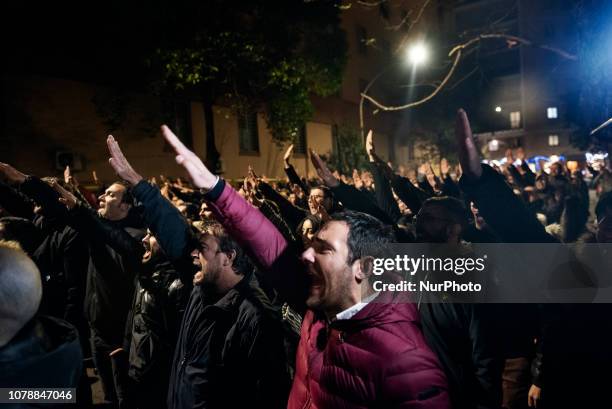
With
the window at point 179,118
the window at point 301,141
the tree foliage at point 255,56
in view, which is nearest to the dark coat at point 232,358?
the tree foliage at point 255,56

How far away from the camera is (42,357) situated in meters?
1.85

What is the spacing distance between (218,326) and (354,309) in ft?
3.97

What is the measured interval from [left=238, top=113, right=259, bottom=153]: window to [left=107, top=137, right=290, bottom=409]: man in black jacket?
17.8m

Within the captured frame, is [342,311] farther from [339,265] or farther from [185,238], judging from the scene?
[185,238]

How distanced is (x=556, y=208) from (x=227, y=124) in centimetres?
1343

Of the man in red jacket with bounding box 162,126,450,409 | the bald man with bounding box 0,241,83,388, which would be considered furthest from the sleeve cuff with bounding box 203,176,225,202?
the bald man with bounding box 0,241,83,388

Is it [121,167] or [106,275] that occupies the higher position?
[121,167]

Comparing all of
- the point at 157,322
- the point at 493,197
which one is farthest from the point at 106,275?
the point at 493,197

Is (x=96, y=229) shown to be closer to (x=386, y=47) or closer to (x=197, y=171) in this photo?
(x=197, y=171)

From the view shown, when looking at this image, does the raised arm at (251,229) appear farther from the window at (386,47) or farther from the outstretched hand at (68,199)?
the window at (386,47)

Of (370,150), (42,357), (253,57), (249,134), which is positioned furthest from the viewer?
(249,134)

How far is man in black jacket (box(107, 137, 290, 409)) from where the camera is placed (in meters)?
2.71

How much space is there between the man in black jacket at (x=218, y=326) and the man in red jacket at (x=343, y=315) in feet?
1.66

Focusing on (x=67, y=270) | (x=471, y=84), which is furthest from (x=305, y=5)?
(x=471, y=84)
